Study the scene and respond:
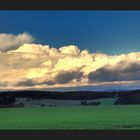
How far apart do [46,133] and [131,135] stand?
3.81ft

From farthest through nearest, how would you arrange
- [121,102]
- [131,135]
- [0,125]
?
[121,102] → [0,125] → [131,135]

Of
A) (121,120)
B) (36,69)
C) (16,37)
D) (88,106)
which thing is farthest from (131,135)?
(16,37)

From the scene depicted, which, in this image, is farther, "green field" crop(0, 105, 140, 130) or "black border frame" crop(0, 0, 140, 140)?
"green field" crop(0, 105, 140, 130)

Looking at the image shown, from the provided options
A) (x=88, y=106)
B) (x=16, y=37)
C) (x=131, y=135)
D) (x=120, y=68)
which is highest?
(x=16, y=37)

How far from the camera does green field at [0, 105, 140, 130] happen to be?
6.83 m

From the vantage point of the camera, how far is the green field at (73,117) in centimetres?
683

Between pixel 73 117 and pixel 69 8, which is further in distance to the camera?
pixel 73 117

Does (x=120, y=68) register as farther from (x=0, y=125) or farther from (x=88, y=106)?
(x=0, y=125)

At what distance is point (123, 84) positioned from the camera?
721cm

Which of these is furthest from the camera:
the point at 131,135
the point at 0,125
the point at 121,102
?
the point at 121,102

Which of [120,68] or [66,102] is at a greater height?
[120,68]

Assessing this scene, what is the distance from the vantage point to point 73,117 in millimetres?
7043

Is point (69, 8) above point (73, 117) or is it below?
above

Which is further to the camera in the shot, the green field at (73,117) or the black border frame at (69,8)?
the green field at (73,117)
